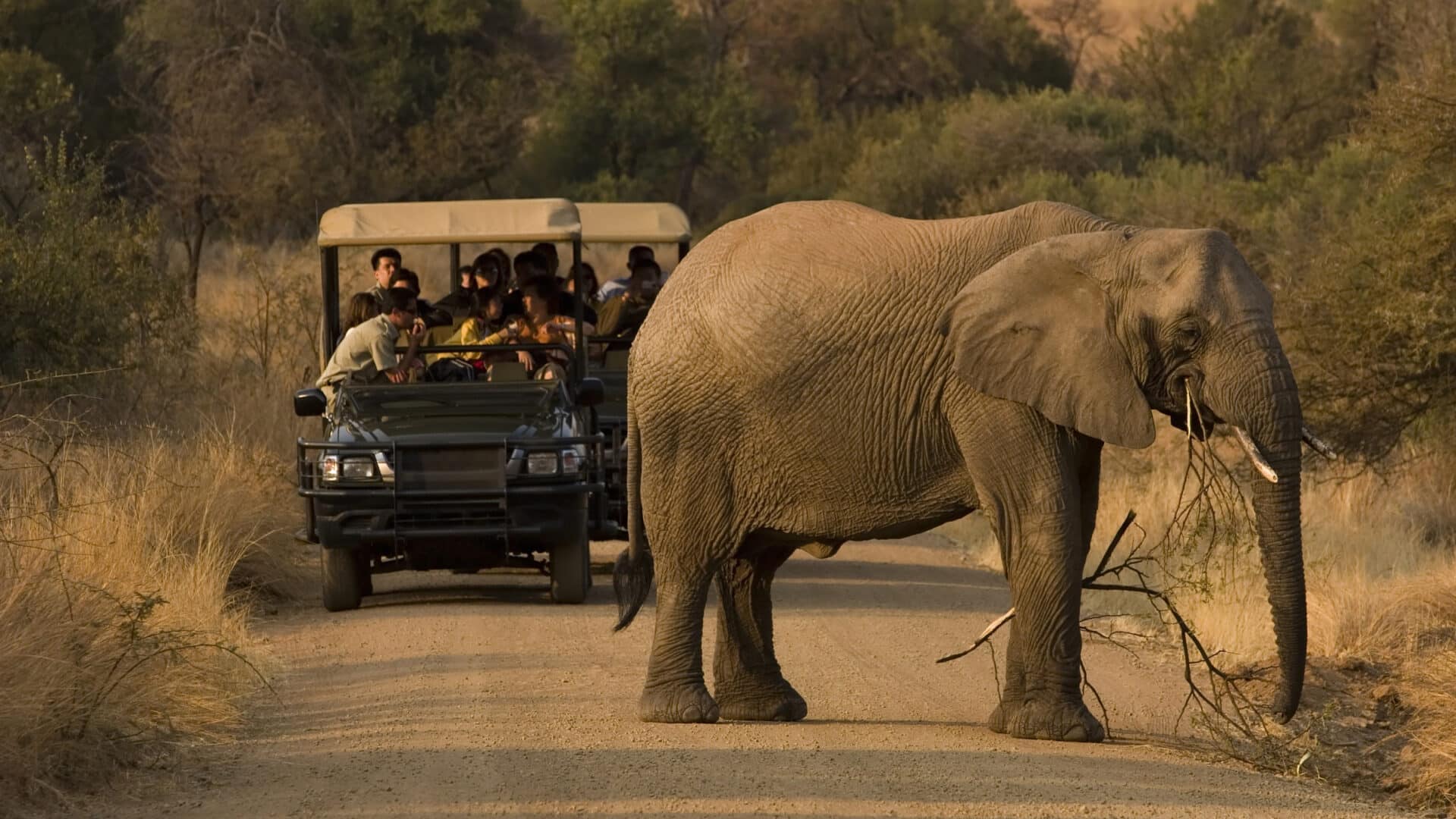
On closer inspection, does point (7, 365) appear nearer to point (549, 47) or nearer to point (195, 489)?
point (195, 489)

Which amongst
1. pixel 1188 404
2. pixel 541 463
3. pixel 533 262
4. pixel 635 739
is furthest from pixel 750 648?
pixel 533 262

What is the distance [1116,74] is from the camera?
4291cm

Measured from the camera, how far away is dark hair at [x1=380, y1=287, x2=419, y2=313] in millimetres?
13133

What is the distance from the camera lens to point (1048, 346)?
8.23 m

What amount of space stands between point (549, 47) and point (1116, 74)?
36.7 ft

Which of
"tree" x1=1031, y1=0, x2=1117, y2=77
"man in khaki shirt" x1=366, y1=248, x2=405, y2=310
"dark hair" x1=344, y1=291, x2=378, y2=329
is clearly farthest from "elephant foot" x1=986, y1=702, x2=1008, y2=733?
"tree" x1=1031, y1=0, x2=1117, y2=77

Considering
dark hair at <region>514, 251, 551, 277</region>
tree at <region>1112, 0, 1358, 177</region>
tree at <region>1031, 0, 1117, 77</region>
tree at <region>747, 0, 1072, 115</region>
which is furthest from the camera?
tree at <region>1031, 0, 1117, 77</region>

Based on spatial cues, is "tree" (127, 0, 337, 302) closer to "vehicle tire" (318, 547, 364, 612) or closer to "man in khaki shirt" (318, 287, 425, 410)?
"man in khaki shirt" (318, 287, 425, 410)

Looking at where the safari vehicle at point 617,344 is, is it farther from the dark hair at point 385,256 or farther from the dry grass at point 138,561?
the dry grass at point 138,561

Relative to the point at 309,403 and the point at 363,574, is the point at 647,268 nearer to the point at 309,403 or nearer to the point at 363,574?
the point at 309,403

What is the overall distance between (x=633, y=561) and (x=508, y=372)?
159 inches

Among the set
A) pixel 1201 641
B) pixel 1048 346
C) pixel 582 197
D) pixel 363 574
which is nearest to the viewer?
pixel 1048 346

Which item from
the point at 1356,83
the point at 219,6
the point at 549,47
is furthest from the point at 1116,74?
the point at 219,6

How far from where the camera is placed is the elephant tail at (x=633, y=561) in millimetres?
9492
